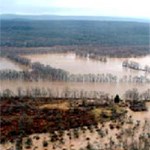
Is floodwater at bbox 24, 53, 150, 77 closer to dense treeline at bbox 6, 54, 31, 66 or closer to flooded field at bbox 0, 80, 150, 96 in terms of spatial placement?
dense treeline at bbox 6, 54, 31, 66

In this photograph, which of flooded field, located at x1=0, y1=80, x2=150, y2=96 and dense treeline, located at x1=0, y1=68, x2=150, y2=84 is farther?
dense treeline, located at x1=0, y1=68, x2=150, y2=84

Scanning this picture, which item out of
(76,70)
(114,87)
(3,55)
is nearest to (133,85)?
(114,87)

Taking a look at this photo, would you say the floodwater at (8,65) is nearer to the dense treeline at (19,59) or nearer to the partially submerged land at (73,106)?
the partially submerged land at (73,106)

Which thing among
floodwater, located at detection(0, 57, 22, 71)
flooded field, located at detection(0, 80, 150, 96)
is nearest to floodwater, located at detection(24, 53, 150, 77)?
floodwater, located at detection(0, 57, 22, 71)

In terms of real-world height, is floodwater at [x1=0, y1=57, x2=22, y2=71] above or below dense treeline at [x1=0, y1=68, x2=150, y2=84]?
below

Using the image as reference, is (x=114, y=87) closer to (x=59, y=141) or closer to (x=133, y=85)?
(x=133, y=85)

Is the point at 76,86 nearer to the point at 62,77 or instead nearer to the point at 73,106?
the point at 62,77

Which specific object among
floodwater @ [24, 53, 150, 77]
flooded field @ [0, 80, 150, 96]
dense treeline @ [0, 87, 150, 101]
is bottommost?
floodwater @ [24, 53, 150, 77]
